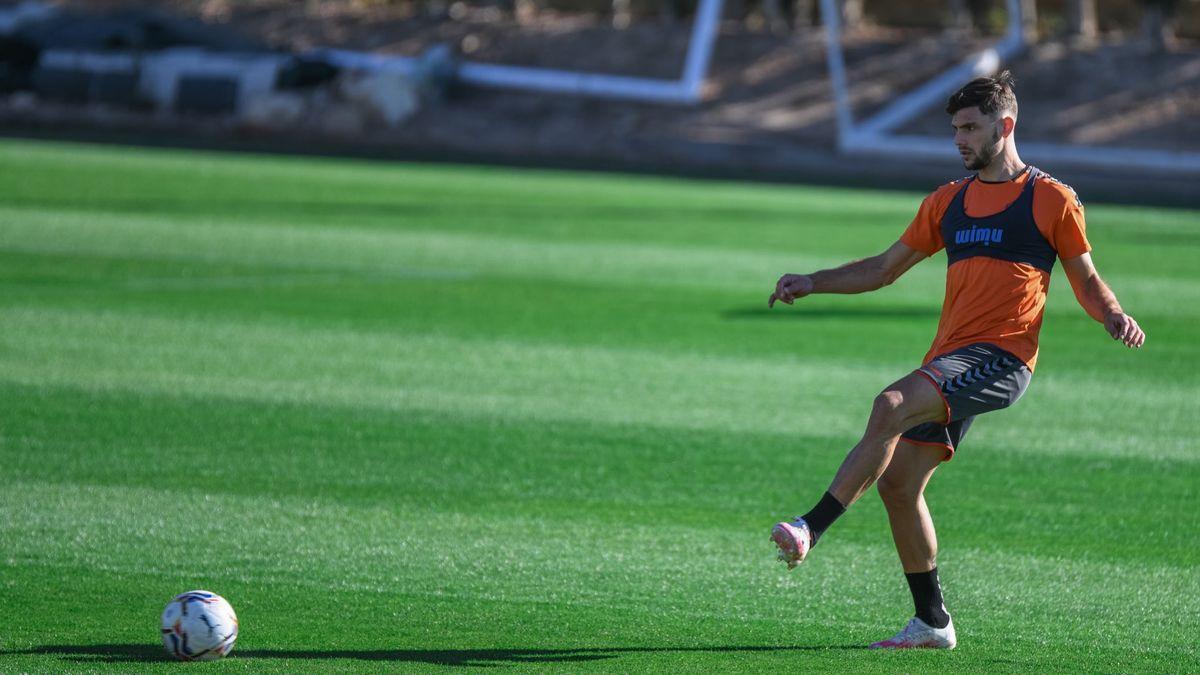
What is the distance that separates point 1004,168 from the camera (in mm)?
5949

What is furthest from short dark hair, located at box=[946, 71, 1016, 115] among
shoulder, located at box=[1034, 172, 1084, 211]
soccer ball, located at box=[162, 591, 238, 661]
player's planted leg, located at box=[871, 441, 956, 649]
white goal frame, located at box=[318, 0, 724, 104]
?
white goal frame, located at box=[318, 0, 724, 104]

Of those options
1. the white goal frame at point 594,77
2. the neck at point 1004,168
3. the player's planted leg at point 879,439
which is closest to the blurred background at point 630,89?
the white goal frame at point 594,77

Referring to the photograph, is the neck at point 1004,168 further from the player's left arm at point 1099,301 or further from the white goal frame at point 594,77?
the white goal frame at point 594,77

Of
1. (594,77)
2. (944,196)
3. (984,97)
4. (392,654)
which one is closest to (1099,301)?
(944,196)

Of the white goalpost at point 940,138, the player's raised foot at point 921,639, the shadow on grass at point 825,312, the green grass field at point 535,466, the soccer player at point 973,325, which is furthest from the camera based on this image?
the white goalpost at point 940,138

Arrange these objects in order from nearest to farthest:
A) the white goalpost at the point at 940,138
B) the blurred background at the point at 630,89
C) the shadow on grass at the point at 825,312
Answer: the shadow on grass at the point at 825,312
the white goalpost at the point at 940,138
the blurred background at the point at 630,89

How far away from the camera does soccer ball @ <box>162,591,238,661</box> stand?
553cm

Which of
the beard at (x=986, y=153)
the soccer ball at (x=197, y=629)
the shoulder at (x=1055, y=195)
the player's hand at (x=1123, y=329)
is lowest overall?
the soccer ball at (x=197, y=629)

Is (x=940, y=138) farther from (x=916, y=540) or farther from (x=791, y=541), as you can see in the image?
(x=791, y=541)

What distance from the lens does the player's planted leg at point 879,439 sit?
5590mm

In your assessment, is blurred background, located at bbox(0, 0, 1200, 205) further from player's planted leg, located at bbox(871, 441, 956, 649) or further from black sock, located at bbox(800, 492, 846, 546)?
black sock, located at bbox(800, 492, 846, 546)

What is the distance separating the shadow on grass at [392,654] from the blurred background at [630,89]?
87.3 ft

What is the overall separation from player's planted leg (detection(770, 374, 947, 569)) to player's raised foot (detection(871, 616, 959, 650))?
57cm

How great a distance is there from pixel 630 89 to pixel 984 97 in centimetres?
3523
